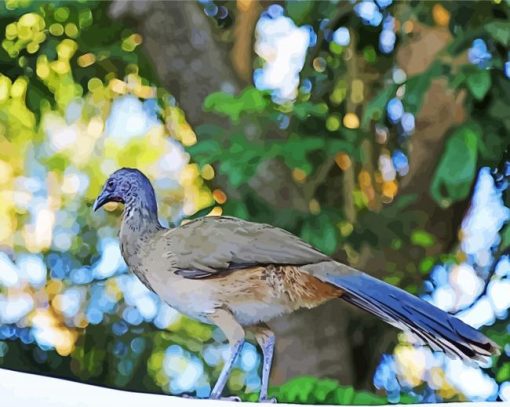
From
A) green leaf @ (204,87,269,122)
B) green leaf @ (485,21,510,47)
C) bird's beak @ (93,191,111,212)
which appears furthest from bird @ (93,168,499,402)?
green leaf @ (485,21,510,47)

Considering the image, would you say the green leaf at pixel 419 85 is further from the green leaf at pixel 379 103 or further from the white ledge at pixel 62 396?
the white ledge at pixel 62 396

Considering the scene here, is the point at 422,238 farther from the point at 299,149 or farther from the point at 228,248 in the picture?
the point at 228,248

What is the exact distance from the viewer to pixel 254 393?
1.11 meters

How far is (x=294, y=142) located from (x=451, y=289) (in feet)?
1.02

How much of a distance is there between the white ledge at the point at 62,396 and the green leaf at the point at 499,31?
69 cm

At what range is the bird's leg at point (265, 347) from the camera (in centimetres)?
102

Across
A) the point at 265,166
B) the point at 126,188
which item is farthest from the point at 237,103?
the point at 126,188

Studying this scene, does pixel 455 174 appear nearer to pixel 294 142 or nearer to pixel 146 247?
pixel 294 142

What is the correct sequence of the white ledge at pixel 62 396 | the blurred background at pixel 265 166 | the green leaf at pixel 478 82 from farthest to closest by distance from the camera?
the blurred background at pixel 265 166
the green leaf at pixel 478 82
the white ledge at pixel 62 396

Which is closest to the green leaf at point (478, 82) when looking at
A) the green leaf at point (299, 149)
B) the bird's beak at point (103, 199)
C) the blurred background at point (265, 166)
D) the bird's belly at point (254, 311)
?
the blurred background at point (265, 166)

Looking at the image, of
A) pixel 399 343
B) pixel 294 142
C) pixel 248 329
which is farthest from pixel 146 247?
pixel 399 343

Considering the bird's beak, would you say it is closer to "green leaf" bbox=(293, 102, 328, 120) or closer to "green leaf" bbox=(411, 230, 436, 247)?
"green leaf" bbox=(293, 102, 328, 120)

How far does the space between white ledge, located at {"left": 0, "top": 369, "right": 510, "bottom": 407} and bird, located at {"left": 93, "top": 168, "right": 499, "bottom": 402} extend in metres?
0.45

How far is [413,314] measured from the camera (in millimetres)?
954
